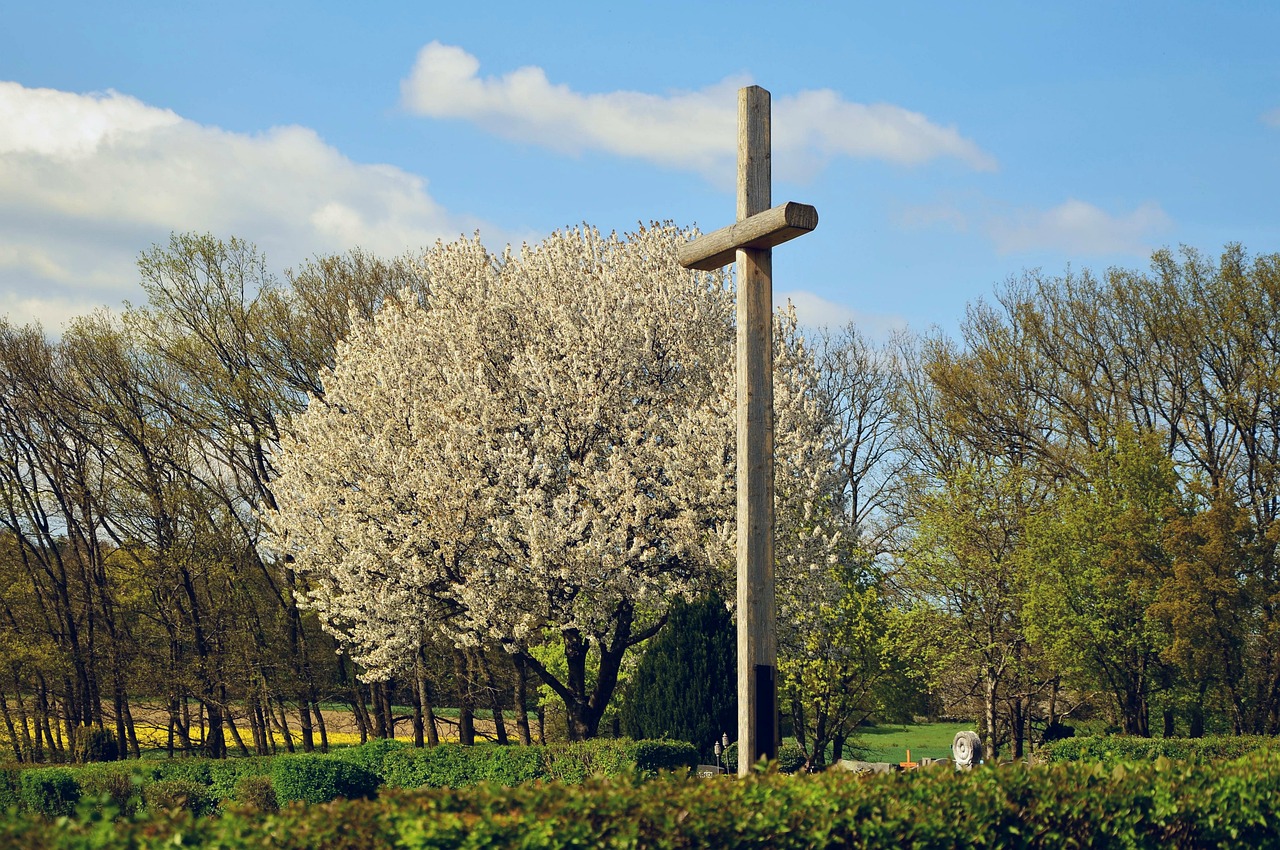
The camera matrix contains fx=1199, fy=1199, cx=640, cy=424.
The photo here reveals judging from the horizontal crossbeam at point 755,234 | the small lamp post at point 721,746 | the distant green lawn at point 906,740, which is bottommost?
the distant green lawn at point 906,740

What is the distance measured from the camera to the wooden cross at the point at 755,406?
8625mm

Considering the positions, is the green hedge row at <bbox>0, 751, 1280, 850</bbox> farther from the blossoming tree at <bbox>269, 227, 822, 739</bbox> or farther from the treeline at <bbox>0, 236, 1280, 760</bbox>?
the treeline at <bbox>0, 236, 1280, 760</bbox>

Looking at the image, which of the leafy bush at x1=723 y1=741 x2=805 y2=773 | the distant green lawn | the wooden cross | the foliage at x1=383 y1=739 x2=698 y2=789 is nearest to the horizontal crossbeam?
the wooden cross

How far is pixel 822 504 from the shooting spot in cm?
2294

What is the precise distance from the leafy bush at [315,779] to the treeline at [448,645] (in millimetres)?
9596

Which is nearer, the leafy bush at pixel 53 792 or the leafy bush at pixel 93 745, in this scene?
the leafy bush at pixel 53 792

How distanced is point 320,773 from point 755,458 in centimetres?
1243

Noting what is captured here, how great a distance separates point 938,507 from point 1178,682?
7368 millimetres

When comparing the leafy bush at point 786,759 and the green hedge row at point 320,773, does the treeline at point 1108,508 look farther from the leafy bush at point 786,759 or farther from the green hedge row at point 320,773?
the green hedge row at point 320,773

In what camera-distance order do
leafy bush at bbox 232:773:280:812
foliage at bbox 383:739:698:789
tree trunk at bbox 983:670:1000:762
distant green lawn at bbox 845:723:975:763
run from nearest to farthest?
1. foliage at bbox 383:739:698:789
2. leafy bush at bbox 232:773:280:812
3. tree trunk at bbox 983:670:1000:762
4. distant green lawn at bbox 845:723:975:763

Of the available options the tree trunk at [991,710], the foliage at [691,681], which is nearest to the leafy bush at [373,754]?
the foliage at [691,681]

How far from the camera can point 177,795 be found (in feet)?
60.3

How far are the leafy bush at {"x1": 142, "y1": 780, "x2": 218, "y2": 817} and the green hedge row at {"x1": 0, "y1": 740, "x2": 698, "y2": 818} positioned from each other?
2cm

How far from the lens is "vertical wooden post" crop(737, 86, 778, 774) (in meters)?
8.62
